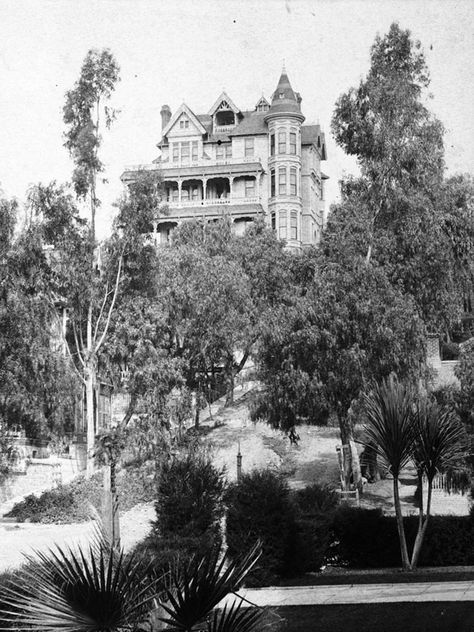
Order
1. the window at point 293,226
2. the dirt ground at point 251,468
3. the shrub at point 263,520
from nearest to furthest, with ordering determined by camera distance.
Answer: the shrub at point 263,520 → the dirt ground at point 251,468 → the window at point 293,226

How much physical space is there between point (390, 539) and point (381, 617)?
6535mm

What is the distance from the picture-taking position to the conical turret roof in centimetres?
6712

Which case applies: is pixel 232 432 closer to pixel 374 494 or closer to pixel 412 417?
pixel 374 494

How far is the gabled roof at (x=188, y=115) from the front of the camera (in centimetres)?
6888

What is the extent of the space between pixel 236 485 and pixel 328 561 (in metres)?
2.79

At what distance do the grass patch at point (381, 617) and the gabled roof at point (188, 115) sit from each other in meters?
59.7

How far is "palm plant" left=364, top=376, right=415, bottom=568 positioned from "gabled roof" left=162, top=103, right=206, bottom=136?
55.0 meters

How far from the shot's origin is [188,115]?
69.1 m

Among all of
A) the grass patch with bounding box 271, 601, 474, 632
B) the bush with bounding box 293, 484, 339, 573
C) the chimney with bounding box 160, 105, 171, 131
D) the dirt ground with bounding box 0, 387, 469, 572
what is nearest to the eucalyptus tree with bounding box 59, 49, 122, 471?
the dirt ground with bounding box 0, 387, 469, 572

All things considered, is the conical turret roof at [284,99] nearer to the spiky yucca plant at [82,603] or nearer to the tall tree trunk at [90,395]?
the tall tree trunk at [90,395]

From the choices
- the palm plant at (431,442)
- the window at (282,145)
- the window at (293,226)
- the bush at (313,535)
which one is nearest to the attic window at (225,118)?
the window at (282,145)

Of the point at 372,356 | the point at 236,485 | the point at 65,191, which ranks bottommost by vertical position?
the point at 236,485

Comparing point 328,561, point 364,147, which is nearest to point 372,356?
point 364,147

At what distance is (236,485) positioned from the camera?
54.0ft
